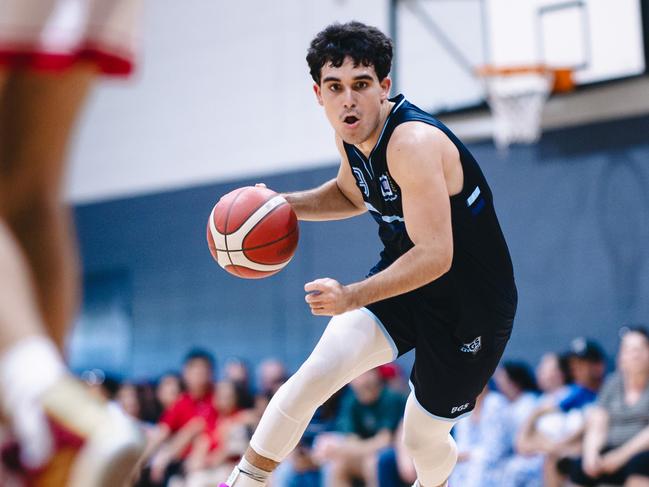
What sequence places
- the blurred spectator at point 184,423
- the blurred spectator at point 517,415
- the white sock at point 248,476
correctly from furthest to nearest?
1. the blurred spectator at point 184,423
2. the blurred spectator at point 517,415
3. the white sock at point 248,476

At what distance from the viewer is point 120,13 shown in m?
1.90

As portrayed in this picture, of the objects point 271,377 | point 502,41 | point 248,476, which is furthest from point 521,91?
point 248,476

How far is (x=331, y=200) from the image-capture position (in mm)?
4750

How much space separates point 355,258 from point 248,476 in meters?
7.96

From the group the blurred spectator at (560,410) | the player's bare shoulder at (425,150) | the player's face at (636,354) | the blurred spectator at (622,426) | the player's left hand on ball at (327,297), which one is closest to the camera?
the player's left hand on ball at (327,297)

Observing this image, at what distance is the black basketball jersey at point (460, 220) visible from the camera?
407 cm

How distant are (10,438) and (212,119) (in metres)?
12.4

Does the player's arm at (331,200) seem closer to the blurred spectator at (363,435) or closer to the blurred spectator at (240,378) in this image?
the blurred spectator at (363,435)

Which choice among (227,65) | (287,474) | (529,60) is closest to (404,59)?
(529,60)

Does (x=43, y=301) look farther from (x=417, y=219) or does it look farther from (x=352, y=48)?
(x=352, y=48)

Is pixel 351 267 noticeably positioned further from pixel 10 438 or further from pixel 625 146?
pixel 10 438

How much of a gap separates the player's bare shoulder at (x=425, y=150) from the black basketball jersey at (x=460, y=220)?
5 cm

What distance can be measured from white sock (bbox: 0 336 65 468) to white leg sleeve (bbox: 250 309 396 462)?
7.71 feet

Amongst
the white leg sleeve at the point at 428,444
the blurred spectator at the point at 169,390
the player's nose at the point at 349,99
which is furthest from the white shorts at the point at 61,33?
the blurred spectator at the point at 169,390
